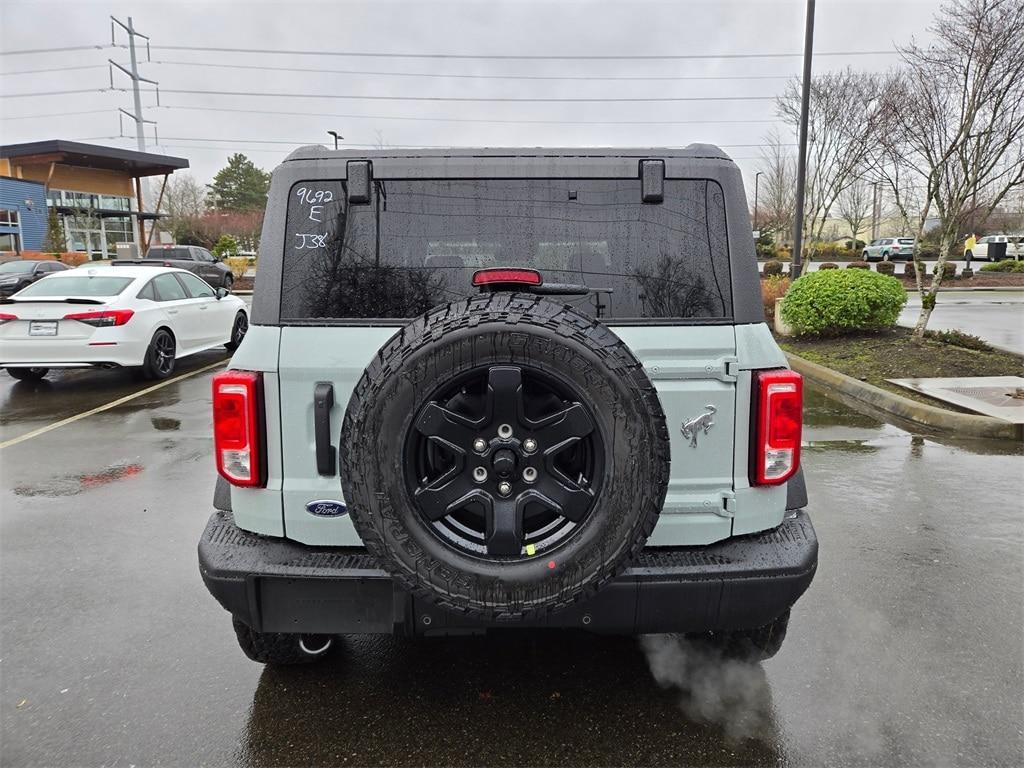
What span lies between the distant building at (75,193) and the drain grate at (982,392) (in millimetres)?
44519

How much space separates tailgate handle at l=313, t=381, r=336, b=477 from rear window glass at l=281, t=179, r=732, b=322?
290mm

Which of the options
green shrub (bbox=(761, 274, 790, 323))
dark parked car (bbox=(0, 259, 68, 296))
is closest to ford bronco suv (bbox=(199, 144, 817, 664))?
green shrub (bbox=(761, 274, 790, 323))

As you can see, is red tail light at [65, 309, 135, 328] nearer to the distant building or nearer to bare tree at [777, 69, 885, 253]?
bare tree at [777, 69, 885, 253]

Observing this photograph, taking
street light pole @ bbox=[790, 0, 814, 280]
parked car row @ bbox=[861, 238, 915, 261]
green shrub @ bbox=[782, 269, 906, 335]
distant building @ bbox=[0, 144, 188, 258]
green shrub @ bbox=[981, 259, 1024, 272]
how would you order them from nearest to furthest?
1. green shrub @ bbox=[782, 269, 906, 335]
2. street light pole @ bbox=[790, 0, 814, 280]
3. green shrub @ bbox=[981, 259, 1024, 272]
4. distant building @ bbox=[0, 144, 188, 258]
5. parked car row @ bbox=[861, 238, 915, 261]

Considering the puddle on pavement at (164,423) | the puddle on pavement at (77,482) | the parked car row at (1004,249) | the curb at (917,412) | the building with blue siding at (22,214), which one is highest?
the building with blue siding at (22,214)

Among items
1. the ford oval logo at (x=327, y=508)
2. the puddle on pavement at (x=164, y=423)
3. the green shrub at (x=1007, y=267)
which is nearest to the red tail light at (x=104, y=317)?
the puddle on pavement at (x=164, y=423)

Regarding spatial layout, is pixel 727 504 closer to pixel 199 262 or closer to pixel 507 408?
pixel 507 408

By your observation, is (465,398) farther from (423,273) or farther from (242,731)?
(242,731)

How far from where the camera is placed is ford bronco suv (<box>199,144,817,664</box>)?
7.16ft

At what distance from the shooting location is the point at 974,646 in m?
3.35

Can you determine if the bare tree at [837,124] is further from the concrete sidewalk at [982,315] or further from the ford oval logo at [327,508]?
the ford oval logo at [327,508]

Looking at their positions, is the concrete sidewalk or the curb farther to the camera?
the concrete sidewalk

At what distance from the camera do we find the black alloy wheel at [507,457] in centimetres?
220

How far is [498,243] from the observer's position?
2697mm
